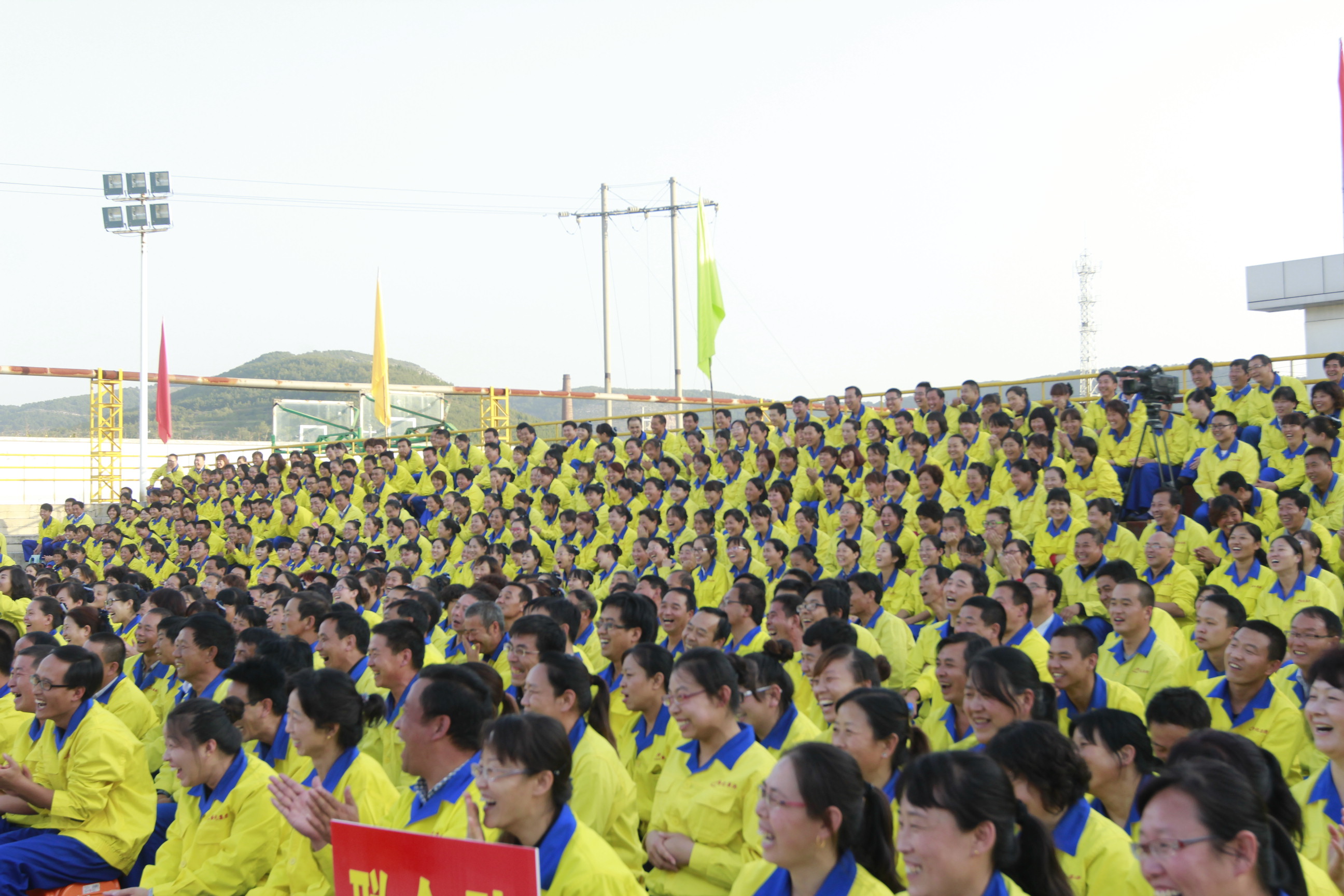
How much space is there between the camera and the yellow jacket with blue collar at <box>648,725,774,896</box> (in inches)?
146

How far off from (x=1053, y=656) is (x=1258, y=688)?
2.71 ft

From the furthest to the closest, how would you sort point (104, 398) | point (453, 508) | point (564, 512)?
point (104, 398) → point (453, 508) → point (564, 512)

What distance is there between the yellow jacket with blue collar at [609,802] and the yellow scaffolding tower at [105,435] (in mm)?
19762

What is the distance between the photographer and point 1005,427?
10391mm

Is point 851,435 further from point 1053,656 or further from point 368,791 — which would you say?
point 368,791

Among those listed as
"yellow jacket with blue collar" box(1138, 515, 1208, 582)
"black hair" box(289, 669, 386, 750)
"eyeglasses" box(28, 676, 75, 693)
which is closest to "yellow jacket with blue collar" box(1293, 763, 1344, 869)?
"black hair" box(289, 669, 386, 750)

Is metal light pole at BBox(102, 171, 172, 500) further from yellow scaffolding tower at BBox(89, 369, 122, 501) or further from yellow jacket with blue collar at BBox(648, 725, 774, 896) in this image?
yellow jacket with blue collar at BBox(648, 725, 774, 896)

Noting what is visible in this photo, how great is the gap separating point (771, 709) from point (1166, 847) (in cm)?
241

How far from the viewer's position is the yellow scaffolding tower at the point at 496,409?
21.8m

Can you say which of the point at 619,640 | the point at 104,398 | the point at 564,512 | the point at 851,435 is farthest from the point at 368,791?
the point at 104,398

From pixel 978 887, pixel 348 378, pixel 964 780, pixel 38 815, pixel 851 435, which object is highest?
pixel 348 378

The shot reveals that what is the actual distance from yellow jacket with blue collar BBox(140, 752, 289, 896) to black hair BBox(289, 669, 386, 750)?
0.42m

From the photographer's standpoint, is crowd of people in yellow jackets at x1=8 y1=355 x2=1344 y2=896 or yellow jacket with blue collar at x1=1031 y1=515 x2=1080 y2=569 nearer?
crowd of people in yellow jackets at x1=8 y1=355 x2=1344 y2=896

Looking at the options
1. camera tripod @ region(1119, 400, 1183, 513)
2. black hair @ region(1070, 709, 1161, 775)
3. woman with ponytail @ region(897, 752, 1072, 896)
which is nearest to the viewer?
woman with ponytail @ region(897, 752, 1072, 896)
